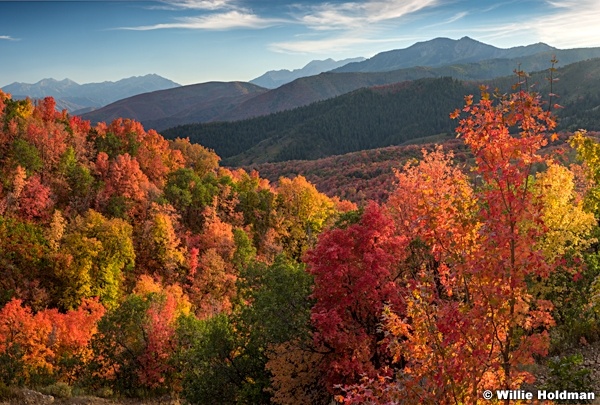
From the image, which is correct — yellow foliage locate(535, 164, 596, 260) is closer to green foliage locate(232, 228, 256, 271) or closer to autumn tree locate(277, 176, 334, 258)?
green foliage locate(232, 228, 256, 271)

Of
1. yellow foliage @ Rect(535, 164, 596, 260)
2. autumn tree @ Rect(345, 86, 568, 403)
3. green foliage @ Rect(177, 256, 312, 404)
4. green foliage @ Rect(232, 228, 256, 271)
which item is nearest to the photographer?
autumn tree @ Rect(345, 86, 568, 403)

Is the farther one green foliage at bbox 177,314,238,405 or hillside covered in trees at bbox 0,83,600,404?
green foliage at bbox 177,314,238,405

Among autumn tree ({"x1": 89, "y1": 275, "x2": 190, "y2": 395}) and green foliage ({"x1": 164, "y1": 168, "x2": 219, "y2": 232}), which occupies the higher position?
green foliage ({"x1": 164, "y1": 168, "x2": 219, "y2": 232})

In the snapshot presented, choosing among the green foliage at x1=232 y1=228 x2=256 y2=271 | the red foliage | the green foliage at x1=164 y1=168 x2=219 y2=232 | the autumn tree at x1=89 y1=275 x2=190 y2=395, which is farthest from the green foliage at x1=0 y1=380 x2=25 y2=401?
the green foliage at x1=164 y1=168 x2=219 y2=232

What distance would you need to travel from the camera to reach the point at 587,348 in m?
25.4

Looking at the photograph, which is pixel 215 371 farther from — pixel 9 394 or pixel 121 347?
pixel 121 347

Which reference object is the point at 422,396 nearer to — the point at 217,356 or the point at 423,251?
A: the point at 423,251

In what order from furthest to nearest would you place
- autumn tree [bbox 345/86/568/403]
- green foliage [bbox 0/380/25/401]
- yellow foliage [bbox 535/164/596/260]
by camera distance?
1. yellow foliage [bbox 535/164/596/260]
2. green foliage [bbox 0/380/25/401]
3. autumn tree [bbox 345/86/568/403]

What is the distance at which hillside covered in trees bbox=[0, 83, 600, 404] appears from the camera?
9.58 meters

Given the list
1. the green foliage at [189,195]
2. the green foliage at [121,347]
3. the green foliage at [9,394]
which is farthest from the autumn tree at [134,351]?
the green foliage at [189,195]

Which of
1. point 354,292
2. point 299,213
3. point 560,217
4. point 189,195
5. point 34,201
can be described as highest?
point 560,217

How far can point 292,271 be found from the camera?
81.8ft

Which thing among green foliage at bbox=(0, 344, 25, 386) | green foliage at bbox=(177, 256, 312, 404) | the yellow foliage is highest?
the yellow foliage

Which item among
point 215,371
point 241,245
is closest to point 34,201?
point 241,245
